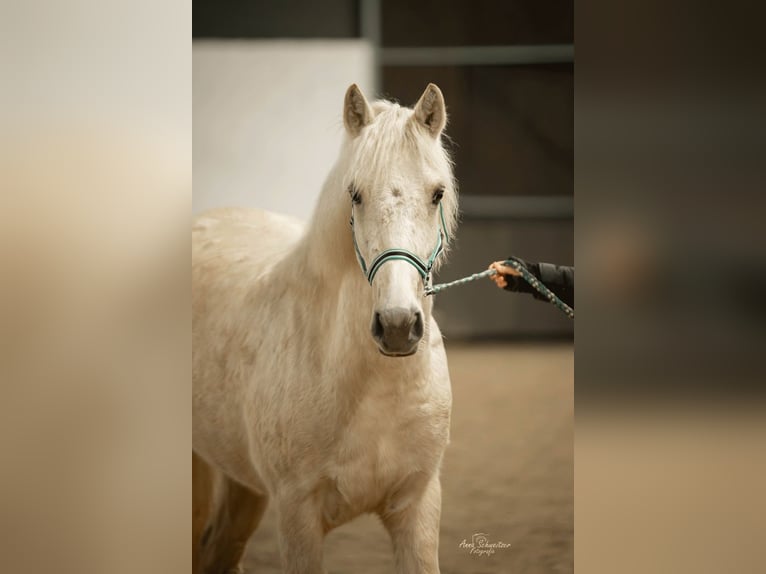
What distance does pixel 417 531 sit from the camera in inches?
71.9

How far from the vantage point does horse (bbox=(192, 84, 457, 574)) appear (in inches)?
63.5

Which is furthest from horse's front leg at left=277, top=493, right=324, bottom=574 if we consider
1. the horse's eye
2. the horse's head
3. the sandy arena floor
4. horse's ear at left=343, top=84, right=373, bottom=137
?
horse's ear at left=343, top=84, right=373, bottom=137

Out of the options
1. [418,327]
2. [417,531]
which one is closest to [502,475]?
[417,531]

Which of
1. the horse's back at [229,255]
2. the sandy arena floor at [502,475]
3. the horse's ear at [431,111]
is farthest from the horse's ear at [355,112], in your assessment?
the sandy arena floor at [502,475]

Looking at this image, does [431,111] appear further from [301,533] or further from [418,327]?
[301,533]

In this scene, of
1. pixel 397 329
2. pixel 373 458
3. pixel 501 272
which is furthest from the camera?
pixel 501 272

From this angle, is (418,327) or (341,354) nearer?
(418,327)

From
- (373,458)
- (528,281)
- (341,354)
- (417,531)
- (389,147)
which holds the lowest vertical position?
(417,531)

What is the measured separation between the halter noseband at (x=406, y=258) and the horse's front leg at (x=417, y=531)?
544 millimetres

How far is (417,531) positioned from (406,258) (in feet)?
2.35
